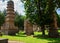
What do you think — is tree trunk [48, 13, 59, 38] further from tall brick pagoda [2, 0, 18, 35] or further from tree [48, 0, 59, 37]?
tall brick pagoda [2, 0, 18, 35]

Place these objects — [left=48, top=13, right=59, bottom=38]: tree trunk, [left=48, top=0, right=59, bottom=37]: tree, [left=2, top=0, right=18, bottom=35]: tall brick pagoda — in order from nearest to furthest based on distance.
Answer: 1. [left=48, top=0, right=59, bottom=37]: tree
2. [left=48, top=13, right=59, bottom=38]: tree trunk
3. [left=2, top=0, right=18, bottom=35]: tall brick pagoda

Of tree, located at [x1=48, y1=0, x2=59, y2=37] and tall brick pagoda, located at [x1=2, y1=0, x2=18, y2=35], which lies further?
tall brick pagoda, located at [x1=2, y1=0, x2=18, y2=35]

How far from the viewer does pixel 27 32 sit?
3469 cm

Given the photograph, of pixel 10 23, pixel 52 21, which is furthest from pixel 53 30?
pixel 10 23

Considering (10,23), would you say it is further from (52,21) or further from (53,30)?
(53,30)

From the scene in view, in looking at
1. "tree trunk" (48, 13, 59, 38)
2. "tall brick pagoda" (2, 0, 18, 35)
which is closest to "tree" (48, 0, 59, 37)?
"tree trunk" (48, 13, 59, 38)

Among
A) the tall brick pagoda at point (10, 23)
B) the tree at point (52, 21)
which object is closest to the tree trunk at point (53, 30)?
the tree at point (52, 21)

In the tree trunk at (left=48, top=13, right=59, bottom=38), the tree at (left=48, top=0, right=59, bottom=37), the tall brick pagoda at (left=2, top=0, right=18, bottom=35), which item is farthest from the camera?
the tall brick pagoda at (left=2, top=0, right=18, bottom=35)

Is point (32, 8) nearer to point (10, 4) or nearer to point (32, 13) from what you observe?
point (32, 13)

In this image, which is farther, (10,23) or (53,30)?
(10,23)

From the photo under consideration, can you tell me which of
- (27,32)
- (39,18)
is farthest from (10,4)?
(39,18)

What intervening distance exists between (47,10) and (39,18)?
250 centimetres

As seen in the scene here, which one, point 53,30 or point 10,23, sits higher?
point 10,23

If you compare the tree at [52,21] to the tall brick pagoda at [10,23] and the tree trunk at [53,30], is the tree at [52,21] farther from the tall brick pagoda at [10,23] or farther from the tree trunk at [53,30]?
the tall brick pagoda at [10,23]
